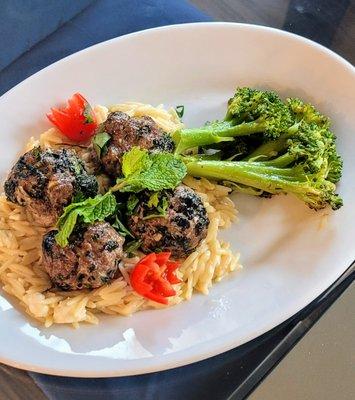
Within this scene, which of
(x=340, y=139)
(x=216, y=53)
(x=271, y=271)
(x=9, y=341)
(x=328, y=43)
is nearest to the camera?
(x=9, y=341)

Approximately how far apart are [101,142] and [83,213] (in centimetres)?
40

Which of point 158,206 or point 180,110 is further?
point 180,110

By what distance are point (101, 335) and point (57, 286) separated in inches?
9.5

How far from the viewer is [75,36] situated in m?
3.45

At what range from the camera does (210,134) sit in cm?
269

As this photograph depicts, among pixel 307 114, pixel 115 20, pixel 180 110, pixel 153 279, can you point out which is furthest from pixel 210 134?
pixel 115 20

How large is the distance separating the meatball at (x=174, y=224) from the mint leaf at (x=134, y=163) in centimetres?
10

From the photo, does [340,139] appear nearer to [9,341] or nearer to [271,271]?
[271,271]

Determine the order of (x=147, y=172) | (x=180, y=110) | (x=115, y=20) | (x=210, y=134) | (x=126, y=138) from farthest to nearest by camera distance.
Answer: (x=115, y=20)
(x=180, y=110)
(x=210, y=134)
(x=126, y=138)
(x=147, y=172)

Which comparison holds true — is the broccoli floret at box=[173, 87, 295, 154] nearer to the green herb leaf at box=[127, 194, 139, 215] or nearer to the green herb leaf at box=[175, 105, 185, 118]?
the green herb leaf at box=[175, 105, 185, 118]

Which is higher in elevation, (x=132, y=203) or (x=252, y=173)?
(x=252, y=173)

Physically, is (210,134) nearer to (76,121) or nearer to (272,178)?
(272,178)

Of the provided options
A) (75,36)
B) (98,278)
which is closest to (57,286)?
(98,278)

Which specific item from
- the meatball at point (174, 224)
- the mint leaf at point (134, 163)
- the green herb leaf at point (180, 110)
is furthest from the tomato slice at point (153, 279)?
the green herb leaf at point (180, 110)
